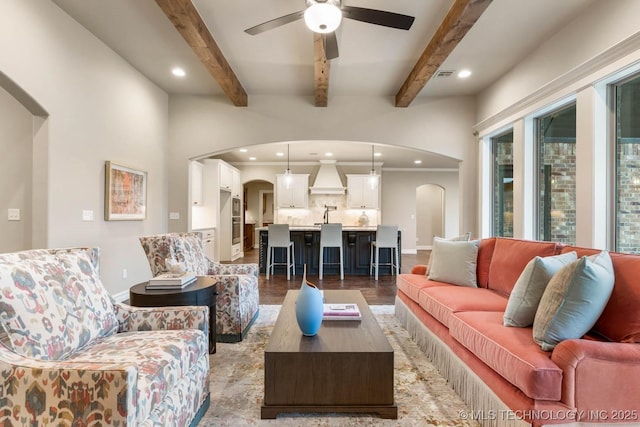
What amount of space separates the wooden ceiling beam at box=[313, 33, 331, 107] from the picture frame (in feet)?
8.63

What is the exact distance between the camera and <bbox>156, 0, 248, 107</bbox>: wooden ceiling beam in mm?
2764

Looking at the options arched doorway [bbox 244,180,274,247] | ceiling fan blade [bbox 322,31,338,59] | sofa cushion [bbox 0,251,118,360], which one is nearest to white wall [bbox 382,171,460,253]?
arched doorway [bbox 244,180,274,247]

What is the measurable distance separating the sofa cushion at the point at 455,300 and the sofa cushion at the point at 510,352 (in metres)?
0.12

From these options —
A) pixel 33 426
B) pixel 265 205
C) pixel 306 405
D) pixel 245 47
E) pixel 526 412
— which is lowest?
pixel 306 405

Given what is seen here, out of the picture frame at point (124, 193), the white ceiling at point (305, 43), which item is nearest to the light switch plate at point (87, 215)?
the picture frame at point (124, 193)

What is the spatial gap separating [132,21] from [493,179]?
5.06m

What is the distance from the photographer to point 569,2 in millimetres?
2943

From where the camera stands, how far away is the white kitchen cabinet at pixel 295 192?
29.6 ft

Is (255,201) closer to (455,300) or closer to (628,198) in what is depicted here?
(455,300)

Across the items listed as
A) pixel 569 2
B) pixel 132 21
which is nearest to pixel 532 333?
pixel 569 2

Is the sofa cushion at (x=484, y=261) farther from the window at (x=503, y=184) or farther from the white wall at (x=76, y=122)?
the white wall at (x=76, y=122)

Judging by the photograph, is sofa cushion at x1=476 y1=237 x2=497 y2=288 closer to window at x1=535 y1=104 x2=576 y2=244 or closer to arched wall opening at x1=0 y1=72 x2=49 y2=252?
window at x1=535 y1=104 x2=576 y2=244

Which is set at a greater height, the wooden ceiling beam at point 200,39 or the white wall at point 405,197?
the wooden ceiling beam at point 200,39

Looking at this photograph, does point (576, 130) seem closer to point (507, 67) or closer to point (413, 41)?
point (507, 67)
